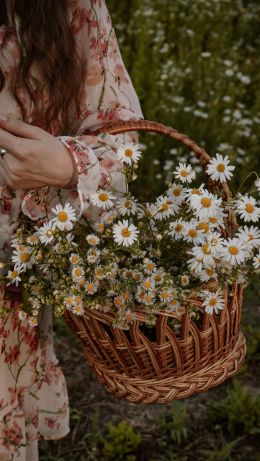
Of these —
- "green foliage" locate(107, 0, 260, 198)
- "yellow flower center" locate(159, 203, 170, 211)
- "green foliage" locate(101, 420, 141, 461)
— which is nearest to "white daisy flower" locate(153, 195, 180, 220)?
"yellow flower center" locate(159, 203, 170, 211)

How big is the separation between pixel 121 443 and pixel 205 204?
46.1 inches

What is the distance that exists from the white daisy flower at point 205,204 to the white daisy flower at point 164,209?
0.24 ft

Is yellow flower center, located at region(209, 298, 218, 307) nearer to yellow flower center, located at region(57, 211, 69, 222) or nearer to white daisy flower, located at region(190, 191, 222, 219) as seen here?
white daisy flower, located at region(190, 191, 222, 219)

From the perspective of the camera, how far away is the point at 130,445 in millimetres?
2084

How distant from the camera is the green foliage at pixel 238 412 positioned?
85.2 inches

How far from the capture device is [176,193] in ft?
4.09

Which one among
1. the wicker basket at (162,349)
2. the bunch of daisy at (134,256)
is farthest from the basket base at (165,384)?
the bunch of daisy at (134,256)

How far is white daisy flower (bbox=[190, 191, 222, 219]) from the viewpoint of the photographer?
1.12m

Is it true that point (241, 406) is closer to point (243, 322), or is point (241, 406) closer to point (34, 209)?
point (243, 322)

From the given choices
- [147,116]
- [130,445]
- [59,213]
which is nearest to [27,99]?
[59,213]

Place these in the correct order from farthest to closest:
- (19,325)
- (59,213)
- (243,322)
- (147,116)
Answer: (147,116) → (243,322) → (19,325) → (59,213)

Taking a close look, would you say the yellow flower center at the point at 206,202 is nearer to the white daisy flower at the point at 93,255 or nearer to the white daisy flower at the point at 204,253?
the white daisy flower at the point at 204,253

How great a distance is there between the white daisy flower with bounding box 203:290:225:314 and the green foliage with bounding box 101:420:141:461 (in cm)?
103

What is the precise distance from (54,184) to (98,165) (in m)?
0.08
